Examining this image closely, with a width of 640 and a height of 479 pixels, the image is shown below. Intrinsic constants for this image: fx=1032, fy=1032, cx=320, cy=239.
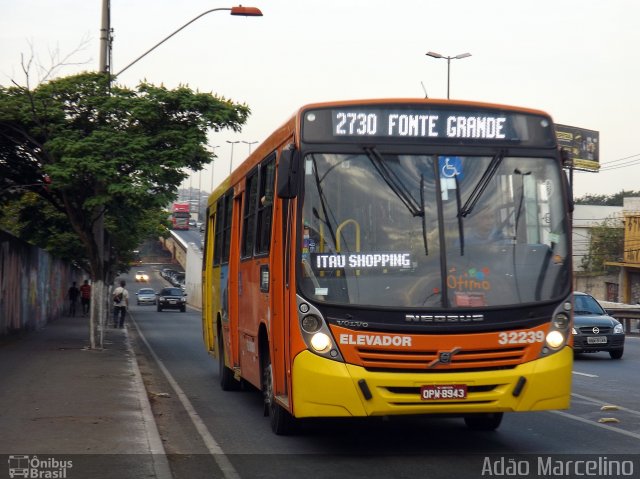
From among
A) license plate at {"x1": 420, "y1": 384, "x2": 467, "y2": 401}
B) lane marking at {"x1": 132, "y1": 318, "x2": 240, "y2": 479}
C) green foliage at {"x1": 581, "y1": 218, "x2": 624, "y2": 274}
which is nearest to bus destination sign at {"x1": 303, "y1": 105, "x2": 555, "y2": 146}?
license plate at {"x1": 420, "y1": 384, "x2": 467, "y2": 401}

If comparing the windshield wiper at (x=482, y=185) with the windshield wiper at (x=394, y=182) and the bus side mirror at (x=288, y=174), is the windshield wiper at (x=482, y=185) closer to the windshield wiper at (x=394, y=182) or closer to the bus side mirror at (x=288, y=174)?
the windshield wiper at (x=394, y=182)

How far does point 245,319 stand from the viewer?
495 inches

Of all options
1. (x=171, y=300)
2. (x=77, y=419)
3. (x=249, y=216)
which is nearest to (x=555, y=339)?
(x=249, y=216)

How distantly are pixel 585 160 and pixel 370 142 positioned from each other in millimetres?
67162

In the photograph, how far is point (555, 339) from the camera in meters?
9.16

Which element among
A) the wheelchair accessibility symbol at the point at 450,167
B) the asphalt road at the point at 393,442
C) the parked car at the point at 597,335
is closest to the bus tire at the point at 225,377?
the asphalt road at the point at 393,442

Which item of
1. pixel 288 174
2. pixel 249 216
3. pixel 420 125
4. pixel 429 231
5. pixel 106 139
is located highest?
pixel 106 139

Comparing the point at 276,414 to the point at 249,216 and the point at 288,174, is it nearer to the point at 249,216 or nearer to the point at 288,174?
the point at 249,216

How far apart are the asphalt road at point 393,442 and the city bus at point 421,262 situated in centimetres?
51

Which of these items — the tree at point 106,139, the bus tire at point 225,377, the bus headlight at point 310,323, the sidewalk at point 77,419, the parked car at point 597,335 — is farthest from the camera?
the parked car at point 597,335

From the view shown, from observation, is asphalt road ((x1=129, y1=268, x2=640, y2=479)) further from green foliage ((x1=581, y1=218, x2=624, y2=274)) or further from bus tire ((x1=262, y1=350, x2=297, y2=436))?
→ green foliage ((x1=581, y1=218, x2=624, y2=274))

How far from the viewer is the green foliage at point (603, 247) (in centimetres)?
7300

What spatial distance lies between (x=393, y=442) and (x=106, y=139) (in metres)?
12.9

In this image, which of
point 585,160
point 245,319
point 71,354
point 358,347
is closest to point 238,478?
point 358,347
